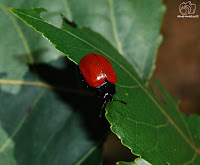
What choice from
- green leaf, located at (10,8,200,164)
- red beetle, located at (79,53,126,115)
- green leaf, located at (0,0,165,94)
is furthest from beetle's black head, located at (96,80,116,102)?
green leaf, located at (0,0,165,94)

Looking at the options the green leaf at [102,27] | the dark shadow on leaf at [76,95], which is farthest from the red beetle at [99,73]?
the green leaf at [102,27]

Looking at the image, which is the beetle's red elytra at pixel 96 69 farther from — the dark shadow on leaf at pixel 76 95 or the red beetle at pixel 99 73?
the dark shadow on leaf at pixel 76 95

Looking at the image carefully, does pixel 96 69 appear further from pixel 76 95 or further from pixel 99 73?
pixel 76 95

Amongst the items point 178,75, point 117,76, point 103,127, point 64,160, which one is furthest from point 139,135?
point 178,75

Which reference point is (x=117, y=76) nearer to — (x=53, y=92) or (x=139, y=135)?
(x=139, y=135)

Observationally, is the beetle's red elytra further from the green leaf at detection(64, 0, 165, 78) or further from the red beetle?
the green leaf at detection(64, 0, 165, 78)

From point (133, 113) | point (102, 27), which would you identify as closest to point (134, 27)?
point (102, 27)

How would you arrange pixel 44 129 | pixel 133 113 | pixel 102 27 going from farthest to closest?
pixel 102 27
pixel 44 129
pixel 133 113
